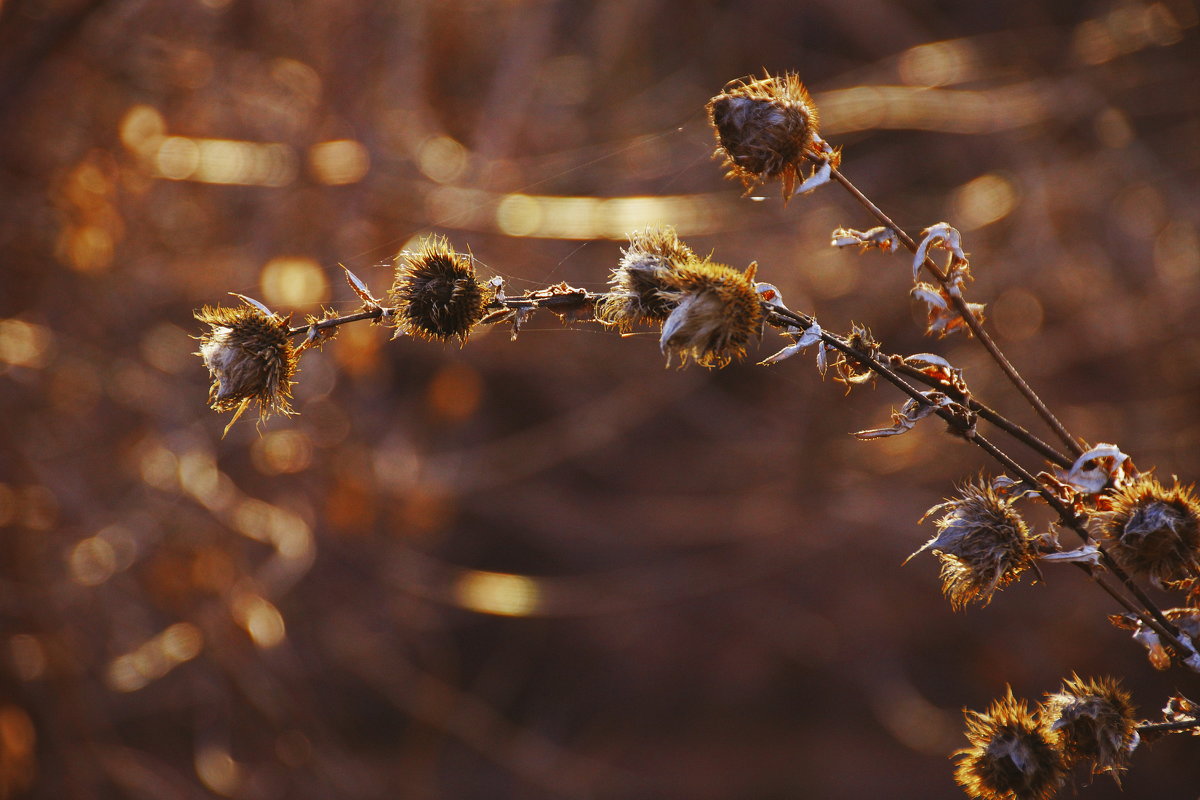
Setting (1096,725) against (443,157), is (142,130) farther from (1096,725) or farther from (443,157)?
(1096,725)

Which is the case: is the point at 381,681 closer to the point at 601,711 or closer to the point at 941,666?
the point at 601,711

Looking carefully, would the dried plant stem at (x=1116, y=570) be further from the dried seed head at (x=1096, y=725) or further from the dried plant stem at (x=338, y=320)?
the dried plant stem at (x=338, y=320)

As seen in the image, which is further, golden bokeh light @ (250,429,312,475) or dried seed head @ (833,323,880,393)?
golden bokeh light @ (250,429,312,475)

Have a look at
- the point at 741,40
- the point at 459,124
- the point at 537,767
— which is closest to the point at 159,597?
the point at 537,767

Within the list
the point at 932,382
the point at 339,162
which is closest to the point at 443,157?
the point at 339,162

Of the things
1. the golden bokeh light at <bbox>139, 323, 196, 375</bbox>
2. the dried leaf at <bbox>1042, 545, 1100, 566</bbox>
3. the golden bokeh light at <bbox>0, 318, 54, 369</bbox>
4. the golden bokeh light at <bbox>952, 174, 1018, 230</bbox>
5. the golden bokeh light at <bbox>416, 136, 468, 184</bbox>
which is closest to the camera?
the dried leaf at <bbox>1042, 545, 1100, 566</bbox>

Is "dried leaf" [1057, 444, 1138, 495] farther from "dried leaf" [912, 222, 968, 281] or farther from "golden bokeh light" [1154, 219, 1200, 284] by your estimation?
"golden bokeh light" [1154, 219, 1200, 284]

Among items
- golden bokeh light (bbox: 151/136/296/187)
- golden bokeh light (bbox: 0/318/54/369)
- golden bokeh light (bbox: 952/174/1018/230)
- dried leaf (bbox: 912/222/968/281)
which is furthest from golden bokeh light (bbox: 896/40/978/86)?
golden bokeh light (bbox: 0/318/54/369)
